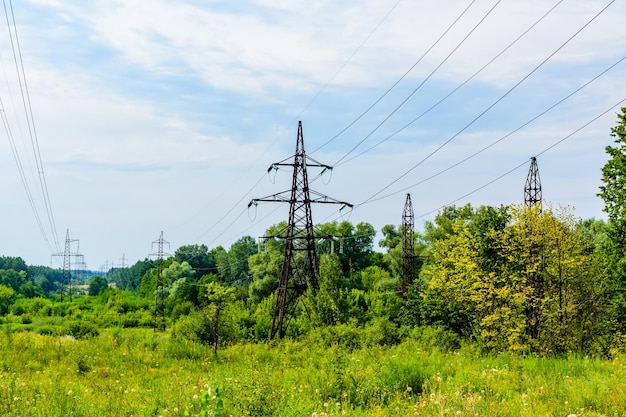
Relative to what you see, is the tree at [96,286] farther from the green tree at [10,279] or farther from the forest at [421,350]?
the forest at [421,350]

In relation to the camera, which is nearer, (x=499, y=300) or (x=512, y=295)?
(x=512, y=295)

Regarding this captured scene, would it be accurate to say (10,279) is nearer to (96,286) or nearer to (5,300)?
(96,286)

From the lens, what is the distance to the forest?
29.7ft

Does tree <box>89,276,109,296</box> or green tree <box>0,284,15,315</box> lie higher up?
tree <box>89,276,109,296</box>

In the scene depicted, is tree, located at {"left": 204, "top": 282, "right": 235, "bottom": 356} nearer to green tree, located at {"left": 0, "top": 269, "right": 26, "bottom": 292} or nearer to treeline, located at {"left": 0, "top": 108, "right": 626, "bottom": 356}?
treeline, located at {"left": 0, "top": 108, "right": 626, "bottom": 356}

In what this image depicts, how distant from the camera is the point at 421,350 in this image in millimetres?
17906

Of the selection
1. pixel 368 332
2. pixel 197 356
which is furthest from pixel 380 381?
pixel 368 332

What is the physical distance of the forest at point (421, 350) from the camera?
904 cm

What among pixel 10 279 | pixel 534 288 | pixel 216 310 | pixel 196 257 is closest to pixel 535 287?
pixel 534 288

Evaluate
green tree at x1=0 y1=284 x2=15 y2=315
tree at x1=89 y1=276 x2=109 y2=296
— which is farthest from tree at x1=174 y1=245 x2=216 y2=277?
green tree at x1=0 y1=284 x2=15 y2=315

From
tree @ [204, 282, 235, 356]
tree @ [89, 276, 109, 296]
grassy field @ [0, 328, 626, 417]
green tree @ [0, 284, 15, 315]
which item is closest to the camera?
grassy field @ [0, 328, 626, 417]

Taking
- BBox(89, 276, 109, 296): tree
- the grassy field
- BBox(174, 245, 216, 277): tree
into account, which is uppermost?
BBox(174, 245, 216, 277): tree

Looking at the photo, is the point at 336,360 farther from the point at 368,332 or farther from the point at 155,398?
the point at 368,332

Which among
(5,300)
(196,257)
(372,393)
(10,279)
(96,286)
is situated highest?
(196,257)
